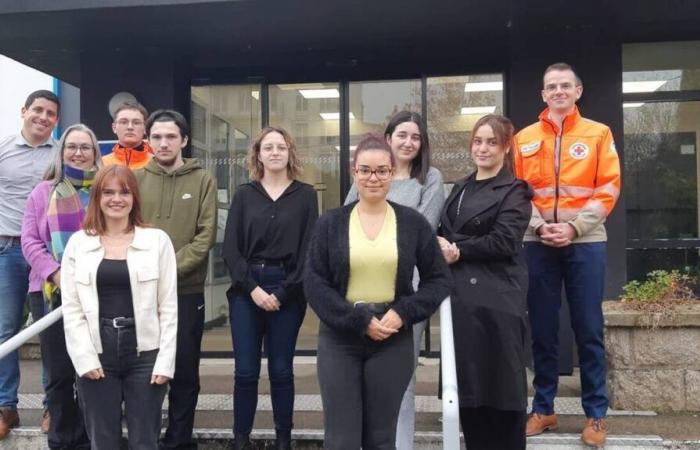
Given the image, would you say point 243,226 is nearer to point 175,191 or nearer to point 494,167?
point 175,191

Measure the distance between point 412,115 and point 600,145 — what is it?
1.10 metres

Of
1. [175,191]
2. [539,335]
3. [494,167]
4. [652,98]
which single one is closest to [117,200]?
[175,191]

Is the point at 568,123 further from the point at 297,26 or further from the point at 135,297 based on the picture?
the point at 297,26

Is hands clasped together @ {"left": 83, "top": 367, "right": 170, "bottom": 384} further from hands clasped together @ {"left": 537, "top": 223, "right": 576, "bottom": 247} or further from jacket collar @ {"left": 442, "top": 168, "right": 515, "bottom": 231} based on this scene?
hands clasped together @ {"left": 537, "top": 223, "right": 576, "bottom": 247}

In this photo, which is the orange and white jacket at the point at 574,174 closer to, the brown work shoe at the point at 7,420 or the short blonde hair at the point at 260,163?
the short blonde hair at the point at 260,163

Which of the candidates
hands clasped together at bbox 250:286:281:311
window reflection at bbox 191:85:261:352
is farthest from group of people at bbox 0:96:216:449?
window reflection at bbox 191:85:261:352

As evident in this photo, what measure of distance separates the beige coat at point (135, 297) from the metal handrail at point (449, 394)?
1.35 meters

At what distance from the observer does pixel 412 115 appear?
3527 mm

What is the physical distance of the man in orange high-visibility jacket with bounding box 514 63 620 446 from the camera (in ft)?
12.0

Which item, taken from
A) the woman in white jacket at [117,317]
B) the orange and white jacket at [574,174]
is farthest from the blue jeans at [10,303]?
the orange and white jacket at [574,174]

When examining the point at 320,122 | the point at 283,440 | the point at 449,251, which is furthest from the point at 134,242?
the point at 320,122

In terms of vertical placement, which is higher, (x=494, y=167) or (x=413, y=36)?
(x=413, y=36)

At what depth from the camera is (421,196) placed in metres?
3.49

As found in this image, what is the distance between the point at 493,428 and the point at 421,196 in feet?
4.11
